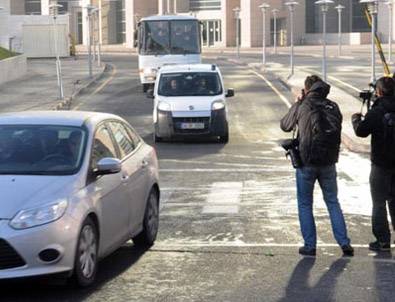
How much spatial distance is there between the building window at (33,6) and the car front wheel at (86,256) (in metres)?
106

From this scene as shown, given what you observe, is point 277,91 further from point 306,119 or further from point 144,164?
point 306,119

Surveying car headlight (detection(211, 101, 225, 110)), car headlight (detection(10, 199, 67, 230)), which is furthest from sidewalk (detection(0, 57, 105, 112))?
car headlight (detection(10, 199, 67, 230))

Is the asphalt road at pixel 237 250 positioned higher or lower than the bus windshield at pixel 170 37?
lower

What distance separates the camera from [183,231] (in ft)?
31.5

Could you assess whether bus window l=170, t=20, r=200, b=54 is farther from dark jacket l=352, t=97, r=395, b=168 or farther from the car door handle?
dark jacket l=352, t=97, r=395, b=168

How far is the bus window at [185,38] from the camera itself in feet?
108

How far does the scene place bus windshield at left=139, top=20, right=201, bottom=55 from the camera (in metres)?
33.1

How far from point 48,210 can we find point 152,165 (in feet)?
8.17

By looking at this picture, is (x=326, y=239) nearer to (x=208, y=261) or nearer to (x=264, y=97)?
(x=208, y=261)

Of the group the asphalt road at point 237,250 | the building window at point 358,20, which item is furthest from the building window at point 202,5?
the asphalt road at point 237,250

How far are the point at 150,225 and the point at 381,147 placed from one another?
244 cm

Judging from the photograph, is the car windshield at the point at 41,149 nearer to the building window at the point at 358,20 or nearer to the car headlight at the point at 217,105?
the car headlight at the point at 217,105

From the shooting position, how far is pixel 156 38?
33.2 m

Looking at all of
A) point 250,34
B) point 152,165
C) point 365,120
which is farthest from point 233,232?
point 250,34
